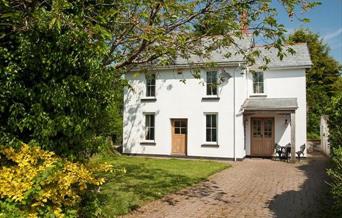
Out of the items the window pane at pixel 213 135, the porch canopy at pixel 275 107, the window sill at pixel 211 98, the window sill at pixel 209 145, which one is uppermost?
the window sill at pixel 211 98

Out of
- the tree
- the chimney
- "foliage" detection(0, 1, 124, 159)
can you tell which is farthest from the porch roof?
"foliage" detection(0, 1, 124, 159)

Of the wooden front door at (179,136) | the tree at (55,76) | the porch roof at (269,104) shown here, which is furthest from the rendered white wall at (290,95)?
the tree at (55,76)

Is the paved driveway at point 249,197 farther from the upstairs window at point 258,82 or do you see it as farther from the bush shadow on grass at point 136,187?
the upstairs window at point 258,82

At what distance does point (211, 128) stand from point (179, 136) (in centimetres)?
230

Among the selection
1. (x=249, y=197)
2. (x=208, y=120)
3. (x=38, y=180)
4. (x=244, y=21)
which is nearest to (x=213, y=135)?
(x=208, y=120)

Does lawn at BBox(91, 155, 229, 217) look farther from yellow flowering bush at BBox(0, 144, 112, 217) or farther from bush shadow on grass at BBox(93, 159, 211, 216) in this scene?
yellow flowering bush at BBox(0, 144, 112, 217)

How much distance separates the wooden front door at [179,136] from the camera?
82.8 ft

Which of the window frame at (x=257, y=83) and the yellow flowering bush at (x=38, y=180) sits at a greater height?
the window frame at (x=257, y=83)

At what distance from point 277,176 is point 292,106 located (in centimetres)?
737

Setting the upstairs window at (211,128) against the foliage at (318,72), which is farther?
the foliage at (318,72)

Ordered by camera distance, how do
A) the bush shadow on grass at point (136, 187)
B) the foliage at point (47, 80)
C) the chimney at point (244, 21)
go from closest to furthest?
1. the foliage at point (47, 80)
2. the chimney at point (244, 21)
3. the bush shadow on grass at point (136, 187)

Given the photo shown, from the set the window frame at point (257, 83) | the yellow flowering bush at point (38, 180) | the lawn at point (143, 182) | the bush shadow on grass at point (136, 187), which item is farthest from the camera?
the window frame at point (257, 83)

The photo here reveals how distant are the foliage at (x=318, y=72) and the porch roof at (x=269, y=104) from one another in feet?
58.3

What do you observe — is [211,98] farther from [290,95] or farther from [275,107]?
[290,95]
